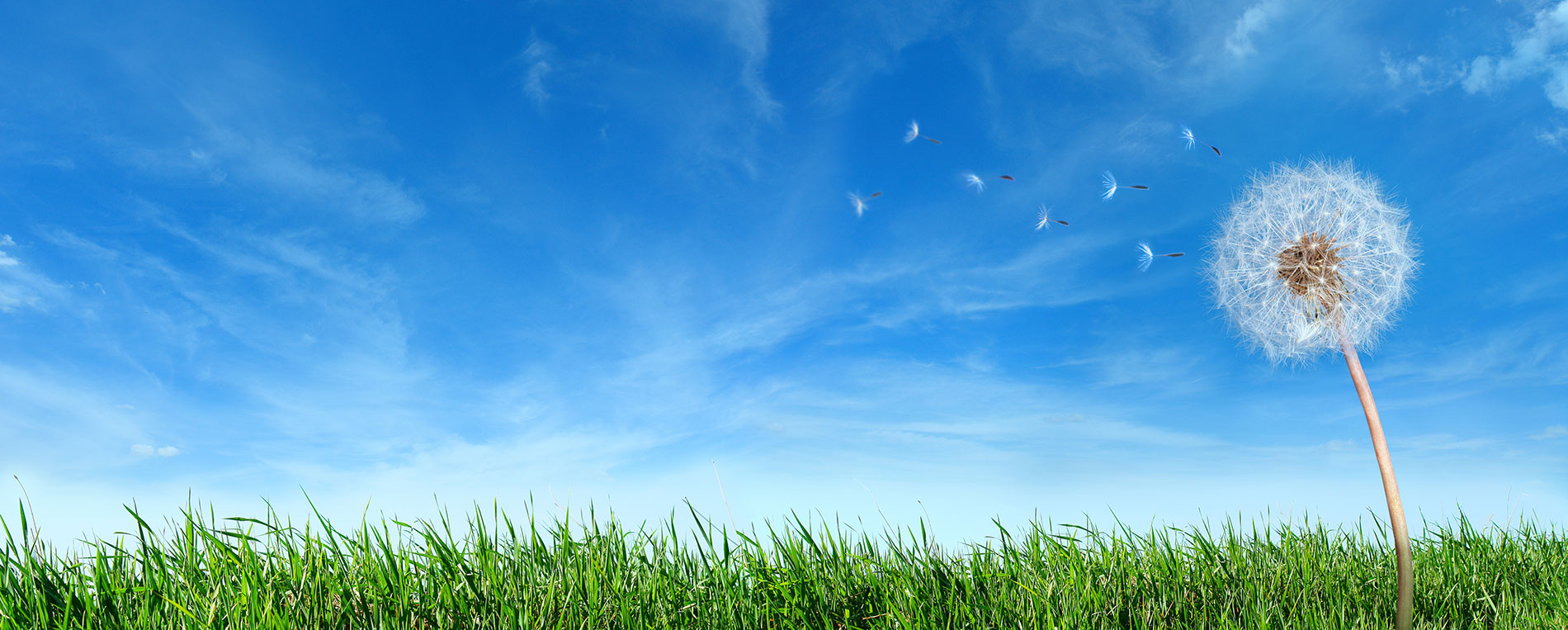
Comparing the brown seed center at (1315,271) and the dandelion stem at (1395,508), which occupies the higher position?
the brown seed center at (1315,271)

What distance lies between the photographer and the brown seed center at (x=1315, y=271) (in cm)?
455

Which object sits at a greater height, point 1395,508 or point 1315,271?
point 1315,271

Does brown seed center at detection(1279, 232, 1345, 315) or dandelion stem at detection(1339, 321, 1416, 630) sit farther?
brown seed center at detection(1279, 232, 1345, 315)

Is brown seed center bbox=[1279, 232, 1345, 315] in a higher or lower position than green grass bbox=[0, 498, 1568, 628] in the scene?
higher

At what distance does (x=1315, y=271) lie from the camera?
4578 mm

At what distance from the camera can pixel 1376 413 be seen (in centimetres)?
413

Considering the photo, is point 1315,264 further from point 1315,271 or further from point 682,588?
point 682,588

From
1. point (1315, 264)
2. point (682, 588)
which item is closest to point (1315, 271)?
point (1315, 264)

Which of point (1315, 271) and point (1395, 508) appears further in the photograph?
point (1315, 271)

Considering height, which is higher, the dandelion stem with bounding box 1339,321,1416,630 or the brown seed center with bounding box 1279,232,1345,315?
the brown seed center with bounding box 1279,232,1345,315

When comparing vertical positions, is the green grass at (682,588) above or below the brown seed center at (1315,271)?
below

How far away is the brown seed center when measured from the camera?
4.55m

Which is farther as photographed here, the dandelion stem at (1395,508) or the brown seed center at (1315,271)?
the brown seed center at (1315,271)

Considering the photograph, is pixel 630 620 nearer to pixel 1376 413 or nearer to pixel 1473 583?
pixel 1376 413
